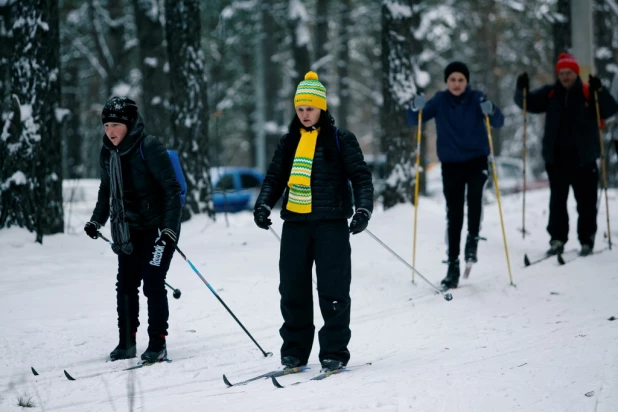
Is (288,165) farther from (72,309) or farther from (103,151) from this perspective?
(72,309)

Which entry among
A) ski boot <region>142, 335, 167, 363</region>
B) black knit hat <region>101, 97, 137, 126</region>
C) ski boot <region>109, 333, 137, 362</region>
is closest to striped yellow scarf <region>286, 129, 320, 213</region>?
black knit hat <region>101, 97, 137, 126</region>

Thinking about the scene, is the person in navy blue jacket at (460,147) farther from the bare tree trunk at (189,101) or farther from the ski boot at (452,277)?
the bare tree trunk at (189,101)

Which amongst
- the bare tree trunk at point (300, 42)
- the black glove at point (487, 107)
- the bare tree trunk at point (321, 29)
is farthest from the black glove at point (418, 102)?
the bare tree trunk at point (321, 29)

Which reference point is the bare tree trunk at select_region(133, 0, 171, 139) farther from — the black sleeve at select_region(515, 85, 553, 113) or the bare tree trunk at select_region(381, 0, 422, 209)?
the black sleeve at select_region(515, 85, 553, 113)

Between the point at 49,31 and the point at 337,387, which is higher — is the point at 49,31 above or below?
above

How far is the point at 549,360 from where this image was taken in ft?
16.2

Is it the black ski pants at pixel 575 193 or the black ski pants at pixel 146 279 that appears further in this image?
the black ski pants at pixel 575 193

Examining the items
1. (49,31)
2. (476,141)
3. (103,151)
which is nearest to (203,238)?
(49,31)

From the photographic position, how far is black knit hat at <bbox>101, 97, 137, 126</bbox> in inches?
205

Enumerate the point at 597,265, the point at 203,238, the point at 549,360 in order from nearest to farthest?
the point at 549,360, the point at 597,265, the point at 203,238

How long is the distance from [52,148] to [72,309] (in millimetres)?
2991

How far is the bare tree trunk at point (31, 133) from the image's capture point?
879cm

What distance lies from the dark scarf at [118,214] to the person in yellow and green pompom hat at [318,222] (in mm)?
964

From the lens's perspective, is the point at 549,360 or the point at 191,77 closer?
the point at 549,360
